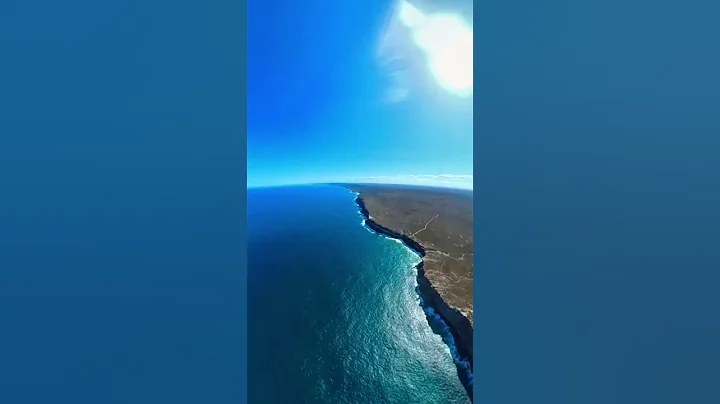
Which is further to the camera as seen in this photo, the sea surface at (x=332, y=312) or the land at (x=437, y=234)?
the land at (x=437, y=234)

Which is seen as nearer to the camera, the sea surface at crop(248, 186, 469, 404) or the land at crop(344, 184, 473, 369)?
the sea surface at crop(248, 186, 469, 404)

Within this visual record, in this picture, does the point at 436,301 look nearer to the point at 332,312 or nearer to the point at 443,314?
the point at 443,314
